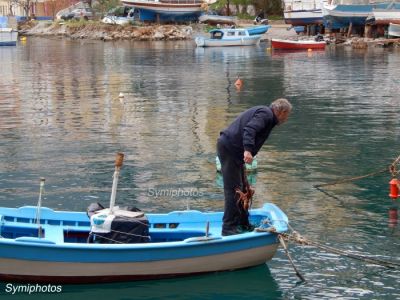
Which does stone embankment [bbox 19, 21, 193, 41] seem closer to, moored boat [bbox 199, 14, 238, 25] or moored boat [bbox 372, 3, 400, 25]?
moored boat [bbox 199, 14, 238, 25]

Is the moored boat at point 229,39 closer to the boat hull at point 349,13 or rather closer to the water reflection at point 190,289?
the boat hull at point 349,13

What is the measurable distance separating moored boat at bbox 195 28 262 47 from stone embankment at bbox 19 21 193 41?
13.8 meters

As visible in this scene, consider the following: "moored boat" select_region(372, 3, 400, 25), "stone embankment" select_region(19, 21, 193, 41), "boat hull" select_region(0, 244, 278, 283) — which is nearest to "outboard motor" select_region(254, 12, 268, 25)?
"stone embankment" select_region(19, 21, 193, 41)

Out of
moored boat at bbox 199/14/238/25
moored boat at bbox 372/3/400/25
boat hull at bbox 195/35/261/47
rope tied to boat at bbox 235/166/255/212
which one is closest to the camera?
rope tied to boat at bbox 235/166/255/212

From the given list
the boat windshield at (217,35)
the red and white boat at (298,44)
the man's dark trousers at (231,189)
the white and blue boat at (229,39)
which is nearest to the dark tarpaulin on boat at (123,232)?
the man's dark trousers at (231,189)

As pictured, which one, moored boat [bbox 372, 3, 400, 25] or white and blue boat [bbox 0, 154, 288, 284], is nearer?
white and blue boat [bbox 0, 154, 288, 284]

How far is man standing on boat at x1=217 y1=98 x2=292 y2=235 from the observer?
34.8 feet

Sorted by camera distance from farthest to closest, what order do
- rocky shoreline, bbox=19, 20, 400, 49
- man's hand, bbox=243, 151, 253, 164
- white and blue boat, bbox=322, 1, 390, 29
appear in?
rocky shoreline, bbox=19, 20, 400, 49 → white and blue boat, bbox=322, 1, 390, 29 → man's hand, bbox=243, 151, 253, 164

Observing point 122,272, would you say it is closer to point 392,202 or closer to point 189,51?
point 392,202

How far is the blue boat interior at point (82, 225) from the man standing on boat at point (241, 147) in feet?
→ 1.07

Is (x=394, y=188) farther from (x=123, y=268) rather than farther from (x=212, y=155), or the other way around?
(x=123, y=268)

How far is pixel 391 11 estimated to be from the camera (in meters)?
70.4

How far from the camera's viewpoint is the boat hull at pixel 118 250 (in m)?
10.4

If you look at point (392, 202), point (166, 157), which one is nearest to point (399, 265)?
point (392, 202)
